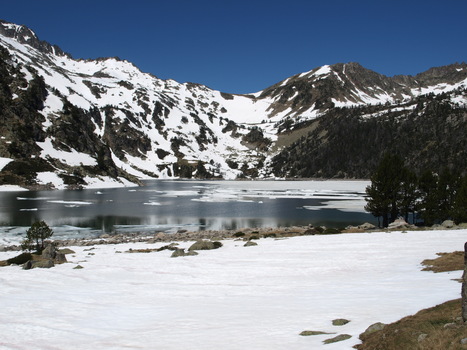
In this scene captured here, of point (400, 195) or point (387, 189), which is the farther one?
point (400, 195)

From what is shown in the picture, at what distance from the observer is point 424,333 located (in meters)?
10.4

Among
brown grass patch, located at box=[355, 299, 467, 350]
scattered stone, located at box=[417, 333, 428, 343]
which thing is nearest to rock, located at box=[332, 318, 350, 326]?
brown grass patch, located at box=[355, 299, 467, 350]

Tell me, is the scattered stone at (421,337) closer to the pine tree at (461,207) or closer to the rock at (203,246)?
the rock at (203,246)

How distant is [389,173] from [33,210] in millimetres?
75004

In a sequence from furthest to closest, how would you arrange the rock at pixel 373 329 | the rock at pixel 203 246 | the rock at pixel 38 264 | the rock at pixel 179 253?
the rock at pixel 203 246, the rock at pixel 179 253, the rock at pixel 38 264, the rock at pixel 373 329

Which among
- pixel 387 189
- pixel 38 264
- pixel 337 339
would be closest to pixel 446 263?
pixel 337 339

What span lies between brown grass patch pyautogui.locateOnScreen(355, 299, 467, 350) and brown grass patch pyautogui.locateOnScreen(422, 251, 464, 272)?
400 inches

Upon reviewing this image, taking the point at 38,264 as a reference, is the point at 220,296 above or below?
above

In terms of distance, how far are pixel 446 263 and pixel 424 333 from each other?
1511 centimetres

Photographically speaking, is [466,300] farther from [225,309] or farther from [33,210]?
[33,210]

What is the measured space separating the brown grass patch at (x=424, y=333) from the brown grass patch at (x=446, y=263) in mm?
10162

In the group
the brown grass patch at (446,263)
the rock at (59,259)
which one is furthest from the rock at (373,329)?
the rock at (59,259)

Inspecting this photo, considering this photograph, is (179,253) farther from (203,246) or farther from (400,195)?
(400,195)

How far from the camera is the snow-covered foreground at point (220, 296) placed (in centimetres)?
Answer: 1389
